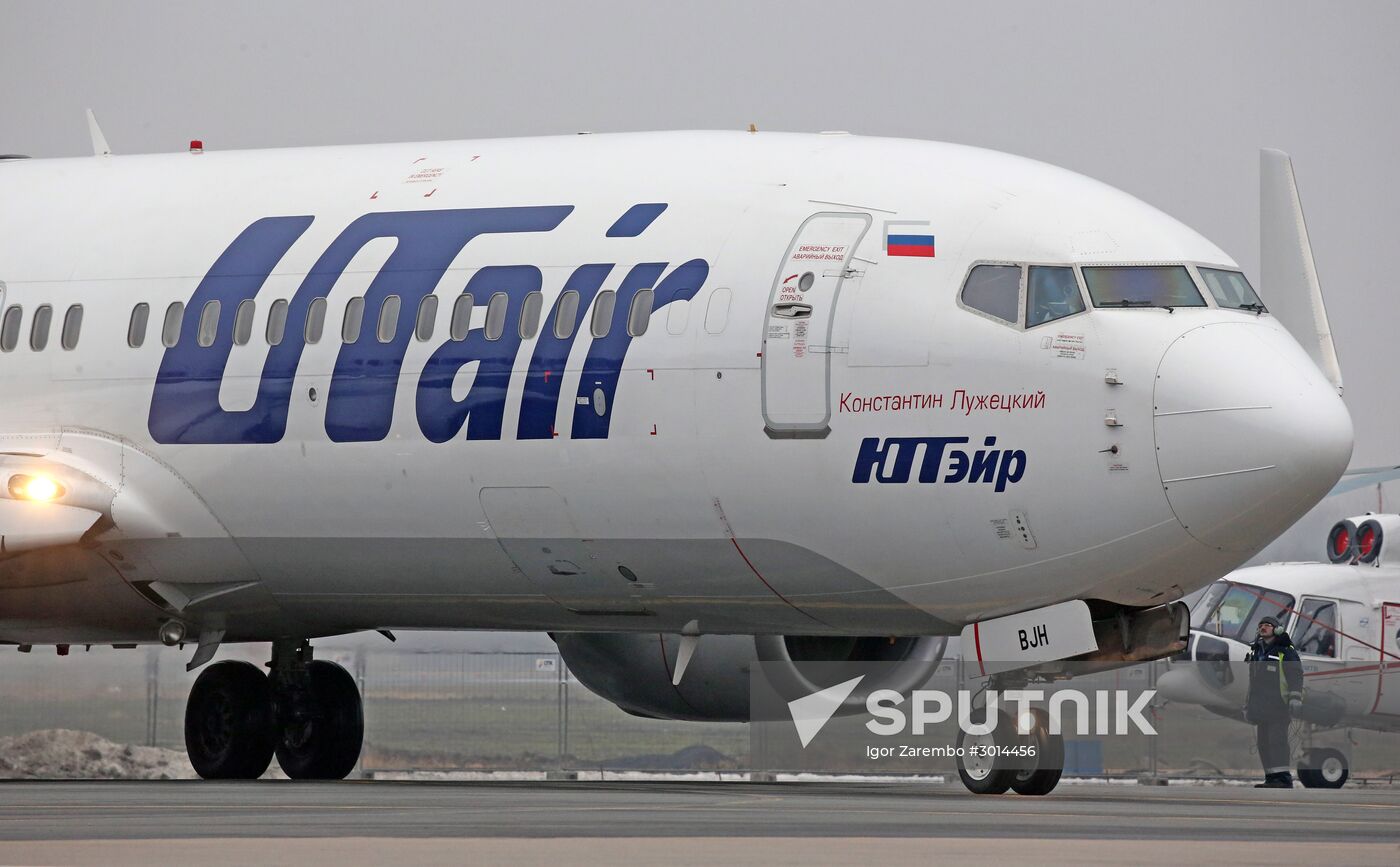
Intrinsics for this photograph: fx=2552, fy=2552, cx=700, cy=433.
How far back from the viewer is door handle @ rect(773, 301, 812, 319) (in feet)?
61.1

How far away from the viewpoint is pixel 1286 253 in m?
23.4

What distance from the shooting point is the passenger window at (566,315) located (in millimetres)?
19500

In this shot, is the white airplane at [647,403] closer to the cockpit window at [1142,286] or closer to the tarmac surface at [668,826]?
the cockpit window at [1142,286]

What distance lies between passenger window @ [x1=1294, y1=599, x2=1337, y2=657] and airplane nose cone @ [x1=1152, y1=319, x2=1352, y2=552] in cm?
1573

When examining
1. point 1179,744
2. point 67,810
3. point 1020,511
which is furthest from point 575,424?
point 1179,744

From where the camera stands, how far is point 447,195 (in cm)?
2094

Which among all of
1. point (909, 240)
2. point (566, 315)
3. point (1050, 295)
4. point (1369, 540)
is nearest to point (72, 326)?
point (566, 315)

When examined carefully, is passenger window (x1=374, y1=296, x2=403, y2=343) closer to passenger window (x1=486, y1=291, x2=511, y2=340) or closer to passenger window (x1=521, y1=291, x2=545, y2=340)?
passenger window (x1=486, y1=291, x2=511, y2=340)

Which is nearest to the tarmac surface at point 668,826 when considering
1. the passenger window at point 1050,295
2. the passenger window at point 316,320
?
the passenger window at point 1050,295

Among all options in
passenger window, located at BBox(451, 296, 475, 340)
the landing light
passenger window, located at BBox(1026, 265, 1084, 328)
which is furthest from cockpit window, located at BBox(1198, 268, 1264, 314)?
the landing light

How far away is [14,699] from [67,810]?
19.0 meters

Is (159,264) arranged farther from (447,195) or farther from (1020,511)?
(1020,511)

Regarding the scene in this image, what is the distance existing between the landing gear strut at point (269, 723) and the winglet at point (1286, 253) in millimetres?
9658

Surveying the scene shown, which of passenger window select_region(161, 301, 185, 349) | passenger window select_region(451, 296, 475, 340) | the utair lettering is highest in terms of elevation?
passenger window select_region(161, 301, 185, 349)
